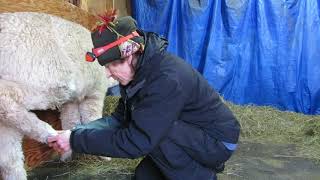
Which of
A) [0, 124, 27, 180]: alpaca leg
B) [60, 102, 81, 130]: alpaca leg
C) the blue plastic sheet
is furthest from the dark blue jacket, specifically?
the blue plastic sheet

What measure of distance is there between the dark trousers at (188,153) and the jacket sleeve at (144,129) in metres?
0.19

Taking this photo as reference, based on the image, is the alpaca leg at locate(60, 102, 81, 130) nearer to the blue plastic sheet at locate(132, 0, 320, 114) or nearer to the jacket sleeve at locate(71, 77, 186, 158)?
the jacket sleeve at locate(71, 77, 186, 158)

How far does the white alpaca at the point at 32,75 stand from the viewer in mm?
3123

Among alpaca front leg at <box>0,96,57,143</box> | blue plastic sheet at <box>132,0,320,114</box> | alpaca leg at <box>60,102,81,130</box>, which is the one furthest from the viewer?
blue plastic sheet at <box>132,0,320,114</box>

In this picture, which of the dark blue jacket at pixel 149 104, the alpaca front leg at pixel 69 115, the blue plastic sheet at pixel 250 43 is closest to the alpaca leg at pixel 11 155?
the alpaca front leg at pixel 69 115

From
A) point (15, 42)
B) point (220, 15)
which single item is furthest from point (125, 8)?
point (15, 42)

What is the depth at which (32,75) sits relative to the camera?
3197 millimetres

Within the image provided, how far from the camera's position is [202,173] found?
2.72 meters

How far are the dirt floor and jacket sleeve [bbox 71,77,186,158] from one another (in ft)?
5.16

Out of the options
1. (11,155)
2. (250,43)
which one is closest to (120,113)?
(11,155)

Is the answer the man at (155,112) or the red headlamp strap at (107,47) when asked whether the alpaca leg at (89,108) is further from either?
the red headlamp strap at (107,47)

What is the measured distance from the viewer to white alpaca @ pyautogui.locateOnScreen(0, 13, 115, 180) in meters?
3.12

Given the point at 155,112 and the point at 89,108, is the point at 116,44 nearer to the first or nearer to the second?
the point at 155,112

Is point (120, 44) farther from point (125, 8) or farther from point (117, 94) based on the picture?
point (125, 8)
